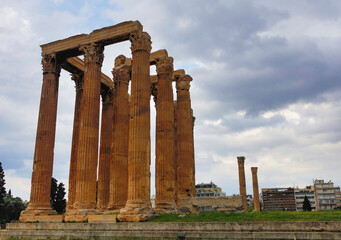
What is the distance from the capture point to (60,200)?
59.2 metres

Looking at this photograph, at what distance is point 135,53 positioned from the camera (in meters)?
26.2

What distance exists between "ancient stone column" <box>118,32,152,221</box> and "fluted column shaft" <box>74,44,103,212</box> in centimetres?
391

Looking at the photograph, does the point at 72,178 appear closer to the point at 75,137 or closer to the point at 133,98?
the point at 75,137

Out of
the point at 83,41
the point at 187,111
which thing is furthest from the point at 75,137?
the point at 187,111

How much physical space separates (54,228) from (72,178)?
30.5ft

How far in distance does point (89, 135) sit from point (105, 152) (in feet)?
30.3

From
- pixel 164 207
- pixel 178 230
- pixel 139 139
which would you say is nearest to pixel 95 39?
pixel 139 139

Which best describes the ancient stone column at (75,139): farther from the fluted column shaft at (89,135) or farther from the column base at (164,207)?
the column base at (164,207)

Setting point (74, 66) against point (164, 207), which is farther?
point (74, 66)

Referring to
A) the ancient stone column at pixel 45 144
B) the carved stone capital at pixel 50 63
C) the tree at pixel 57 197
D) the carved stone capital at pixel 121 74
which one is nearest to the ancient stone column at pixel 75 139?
the ancient stone column at pixel 45 144

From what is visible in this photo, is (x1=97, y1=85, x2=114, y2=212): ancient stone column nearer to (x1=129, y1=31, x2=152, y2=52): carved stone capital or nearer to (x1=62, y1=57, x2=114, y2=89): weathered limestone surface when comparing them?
(x1=62, y1=57, x2=114, y2=89): weathered limestone surface

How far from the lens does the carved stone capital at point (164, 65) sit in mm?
30984

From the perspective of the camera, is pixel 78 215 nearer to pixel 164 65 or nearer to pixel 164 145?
pixel 164 145

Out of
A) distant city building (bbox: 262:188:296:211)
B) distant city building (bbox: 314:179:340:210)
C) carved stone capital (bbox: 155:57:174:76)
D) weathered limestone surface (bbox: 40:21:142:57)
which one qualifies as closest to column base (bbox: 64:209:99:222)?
carved stone capital (bbox: 155:57:174:76)
